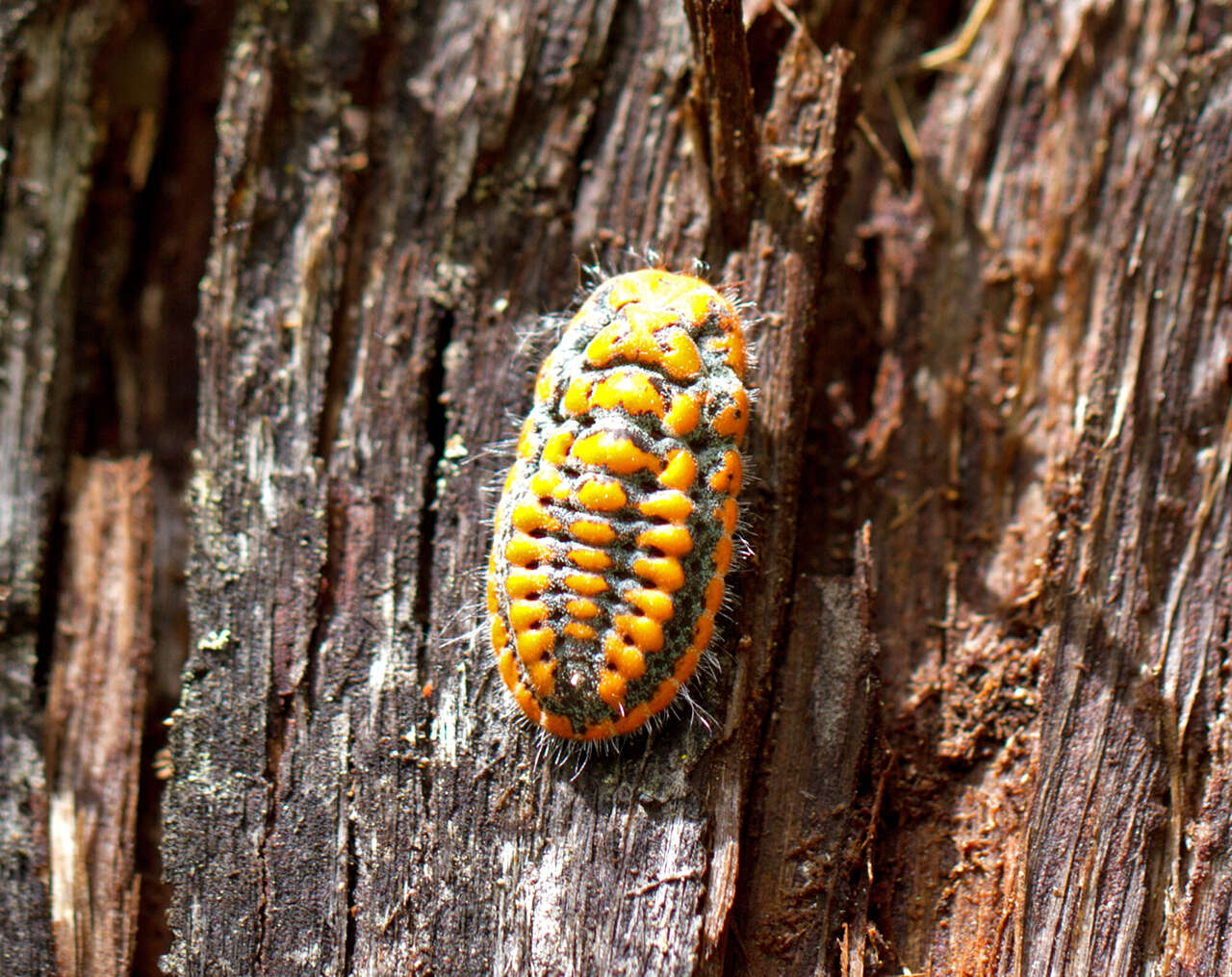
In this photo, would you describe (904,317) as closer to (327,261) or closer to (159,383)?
(327,261)

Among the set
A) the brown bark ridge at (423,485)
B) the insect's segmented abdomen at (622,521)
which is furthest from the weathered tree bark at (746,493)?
the insect's segmented abdomen at (622,521)

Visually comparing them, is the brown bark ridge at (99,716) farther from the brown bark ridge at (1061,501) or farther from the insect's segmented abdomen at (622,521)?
the brown bark ridge at (1061,501)

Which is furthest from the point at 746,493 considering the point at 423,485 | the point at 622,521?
the point at 423,485

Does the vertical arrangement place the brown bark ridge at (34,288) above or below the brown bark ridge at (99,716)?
above

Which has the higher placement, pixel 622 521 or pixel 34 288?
pixel 34 288

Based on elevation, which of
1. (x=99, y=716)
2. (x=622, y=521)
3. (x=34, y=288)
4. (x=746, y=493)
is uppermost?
(x=34, y=288)

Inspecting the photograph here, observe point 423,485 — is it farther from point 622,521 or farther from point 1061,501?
point 1061,501
